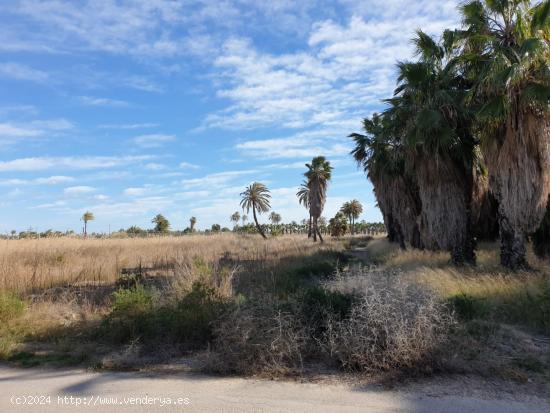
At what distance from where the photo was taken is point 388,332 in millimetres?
6117

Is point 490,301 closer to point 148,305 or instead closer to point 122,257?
point 148,305

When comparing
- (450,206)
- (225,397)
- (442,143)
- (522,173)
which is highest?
(442,143)

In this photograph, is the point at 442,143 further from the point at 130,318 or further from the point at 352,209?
the point at 352,209

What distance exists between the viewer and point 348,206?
87.6m

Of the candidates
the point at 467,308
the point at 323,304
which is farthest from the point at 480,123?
the point at 323,304

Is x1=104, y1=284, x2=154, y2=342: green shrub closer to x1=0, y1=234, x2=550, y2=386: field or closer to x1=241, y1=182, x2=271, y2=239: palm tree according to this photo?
x1=0, y1=234, x2=550, y2=386: field

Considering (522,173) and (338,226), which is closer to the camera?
(522,173)

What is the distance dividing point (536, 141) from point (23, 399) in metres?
15.3

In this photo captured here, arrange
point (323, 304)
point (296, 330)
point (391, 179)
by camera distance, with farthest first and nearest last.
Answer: point (391, 179) < point (323, 304) < point (296, 330)

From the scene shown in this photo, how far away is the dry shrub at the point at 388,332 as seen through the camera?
6016 millimetres

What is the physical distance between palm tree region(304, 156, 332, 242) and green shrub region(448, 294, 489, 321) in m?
45.4

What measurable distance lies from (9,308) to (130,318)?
276cm

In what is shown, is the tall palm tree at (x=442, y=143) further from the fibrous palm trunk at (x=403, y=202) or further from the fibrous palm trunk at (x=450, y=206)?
the fibrous palm trunk at (x=403, y=202)

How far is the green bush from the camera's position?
29.0 ft
